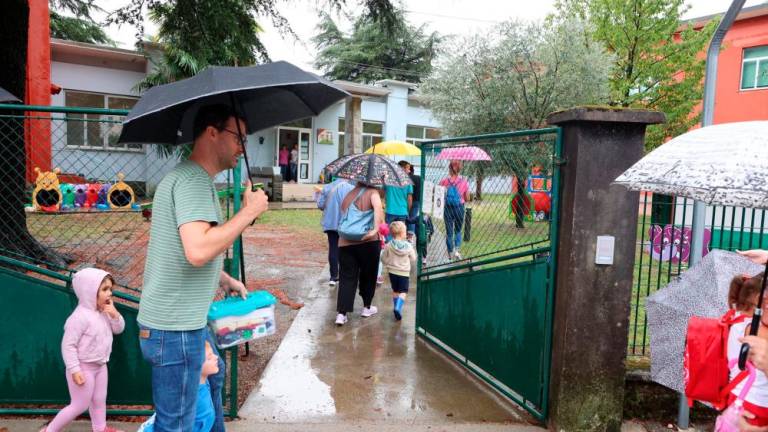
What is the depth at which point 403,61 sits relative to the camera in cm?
3628

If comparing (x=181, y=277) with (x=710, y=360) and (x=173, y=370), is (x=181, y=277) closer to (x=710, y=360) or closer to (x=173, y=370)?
(x=173, y=370)

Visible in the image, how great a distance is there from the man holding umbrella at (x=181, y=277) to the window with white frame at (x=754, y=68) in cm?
2181

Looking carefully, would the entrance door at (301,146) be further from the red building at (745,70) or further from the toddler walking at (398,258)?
the toddler walking at (398,258)

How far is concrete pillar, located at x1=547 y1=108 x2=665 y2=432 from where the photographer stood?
3449 mm

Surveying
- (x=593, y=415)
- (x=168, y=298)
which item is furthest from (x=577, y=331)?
(x=168, y=298)

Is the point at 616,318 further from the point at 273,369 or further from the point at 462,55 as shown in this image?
the point at 462,55

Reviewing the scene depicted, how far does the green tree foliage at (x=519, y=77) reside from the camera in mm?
14172

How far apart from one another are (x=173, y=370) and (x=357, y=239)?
346 cm

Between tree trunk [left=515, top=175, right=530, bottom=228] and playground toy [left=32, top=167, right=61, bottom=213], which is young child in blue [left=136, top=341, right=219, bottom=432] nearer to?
tree trunk [left=515, top=175, right=530, bottom=228]

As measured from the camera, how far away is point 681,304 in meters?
3.31

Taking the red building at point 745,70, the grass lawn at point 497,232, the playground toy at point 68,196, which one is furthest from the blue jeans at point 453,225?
the red building at point 745,70

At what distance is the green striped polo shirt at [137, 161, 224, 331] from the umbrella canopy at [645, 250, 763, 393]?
277cm

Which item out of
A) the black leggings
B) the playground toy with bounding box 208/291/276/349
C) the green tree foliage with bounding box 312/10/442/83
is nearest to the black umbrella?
the playground toy with bounding box 208/291/276/349

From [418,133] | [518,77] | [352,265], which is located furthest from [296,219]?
[418,133]
